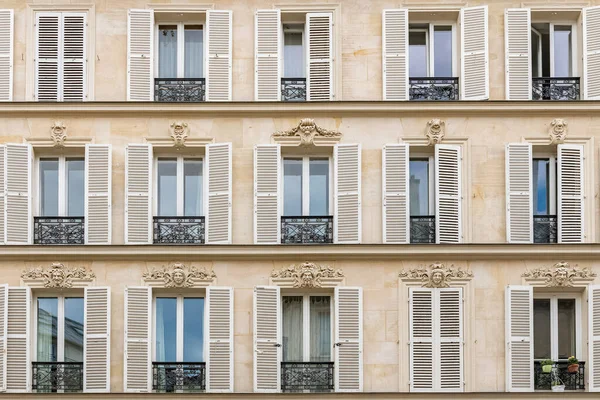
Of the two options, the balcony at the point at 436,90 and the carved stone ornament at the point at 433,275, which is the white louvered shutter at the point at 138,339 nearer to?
the carved stone ornament at the point at 433,275

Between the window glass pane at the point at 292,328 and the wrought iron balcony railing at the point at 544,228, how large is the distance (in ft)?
16.3

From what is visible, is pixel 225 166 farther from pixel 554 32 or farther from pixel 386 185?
pixel 554 32

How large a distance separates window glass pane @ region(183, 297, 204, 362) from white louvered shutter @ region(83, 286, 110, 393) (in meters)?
1.57

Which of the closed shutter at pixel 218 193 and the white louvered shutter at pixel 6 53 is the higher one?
the white louvered shutter at pixel 6 53

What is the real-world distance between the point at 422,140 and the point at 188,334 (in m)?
6.16

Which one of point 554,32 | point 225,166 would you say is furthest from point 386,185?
point 554,32

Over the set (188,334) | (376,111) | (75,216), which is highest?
(376,111)

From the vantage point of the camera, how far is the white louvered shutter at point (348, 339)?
2677 cm

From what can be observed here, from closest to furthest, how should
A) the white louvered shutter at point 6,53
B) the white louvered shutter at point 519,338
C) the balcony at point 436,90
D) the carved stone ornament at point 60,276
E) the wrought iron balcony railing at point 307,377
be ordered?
the white louvered shutter at point 519,338 < the wrought iron balcony railing at point 307,377 < the carved stone ornament at point 60,276 < the white louvered shutter at point 6,53 < the balcony at point 436,90

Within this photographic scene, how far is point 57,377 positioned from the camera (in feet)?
88.6

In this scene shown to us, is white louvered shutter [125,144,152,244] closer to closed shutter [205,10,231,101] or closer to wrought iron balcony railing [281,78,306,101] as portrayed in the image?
closed shutter [205,10,231,101]

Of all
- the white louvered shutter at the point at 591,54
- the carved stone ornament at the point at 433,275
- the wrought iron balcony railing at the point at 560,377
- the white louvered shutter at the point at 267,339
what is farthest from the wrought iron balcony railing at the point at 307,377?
the white louvered shutter at the point at 591,54

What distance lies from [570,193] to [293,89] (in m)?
6.03

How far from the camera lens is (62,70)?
28.0 m
